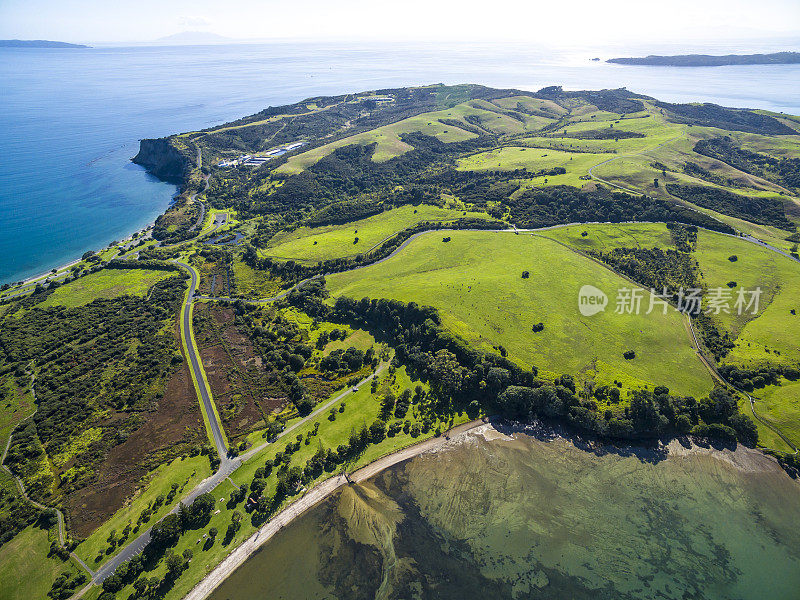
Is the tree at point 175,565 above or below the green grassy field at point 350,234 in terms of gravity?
below

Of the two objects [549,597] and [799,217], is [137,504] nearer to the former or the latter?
[549,597]

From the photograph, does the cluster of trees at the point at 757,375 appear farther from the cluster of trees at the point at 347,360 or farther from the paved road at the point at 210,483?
the cluster of trees at the point at 347,360

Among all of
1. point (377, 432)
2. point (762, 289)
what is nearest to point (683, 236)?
point (762, 289)

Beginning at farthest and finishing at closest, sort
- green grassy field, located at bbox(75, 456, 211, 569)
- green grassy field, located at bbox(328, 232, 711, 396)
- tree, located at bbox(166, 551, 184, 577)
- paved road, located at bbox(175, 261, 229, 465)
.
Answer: green grassy field, located at bbox(328, 232, 711, 396)
paved road, located at bbox(175, 261, 229, 465)
green grassy field, located at bbox(75, 456, 211, 569)
tree, located at bbox(166, 551, 184, 577)

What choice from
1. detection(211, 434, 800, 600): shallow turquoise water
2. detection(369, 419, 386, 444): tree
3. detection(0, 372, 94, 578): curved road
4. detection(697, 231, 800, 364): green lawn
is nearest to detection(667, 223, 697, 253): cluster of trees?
detection(697, 231, 800, 364): green lawn

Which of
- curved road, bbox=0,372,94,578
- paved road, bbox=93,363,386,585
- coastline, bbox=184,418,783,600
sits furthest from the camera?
coastline, bbox=184,418,783,600

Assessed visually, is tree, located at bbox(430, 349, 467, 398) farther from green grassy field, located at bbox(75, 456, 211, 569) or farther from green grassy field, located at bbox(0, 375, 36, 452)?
green grassy field, located at bbox(0, 375, 36, 452)

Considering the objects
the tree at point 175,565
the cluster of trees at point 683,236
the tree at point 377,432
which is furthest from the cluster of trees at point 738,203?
the tree at point 175,565
